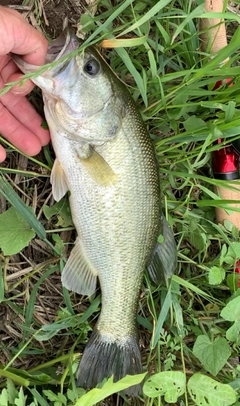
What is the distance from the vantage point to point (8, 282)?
2262 millimetres

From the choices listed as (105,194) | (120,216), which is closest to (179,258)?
(120,216)

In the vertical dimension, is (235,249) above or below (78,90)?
below

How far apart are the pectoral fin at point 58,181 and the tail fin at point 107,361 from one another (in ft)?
2.20

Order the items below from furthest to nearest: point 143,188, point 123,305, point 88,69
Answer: point 123,305
point 143,188
point 88,69

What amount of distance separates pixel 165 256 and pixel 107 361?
55 centimetres

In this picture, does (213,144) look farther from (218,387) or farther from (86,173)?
(218,387)

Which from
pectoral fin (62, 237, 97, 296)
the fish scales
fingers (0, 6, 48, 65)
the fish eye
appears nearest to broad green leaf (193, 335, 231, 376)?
the fish scales

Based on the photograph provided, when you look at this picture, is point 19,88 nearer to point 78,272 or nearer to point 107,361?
point 78,272

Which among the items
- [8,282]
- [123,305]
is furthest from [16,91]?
[123,305]

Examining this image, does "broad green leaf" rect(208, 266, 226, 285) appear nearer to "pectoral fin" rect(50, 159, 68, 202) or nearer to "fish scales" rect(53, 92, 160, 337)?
"fish scales" rect(53, 92, 160, 337)

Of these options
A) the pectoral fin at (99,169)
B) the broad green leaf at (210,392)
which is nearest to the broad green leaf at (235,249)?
the broad green leaf at (210,392)

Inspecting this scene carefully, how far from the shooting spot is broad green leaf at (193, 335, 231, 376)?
2.22m

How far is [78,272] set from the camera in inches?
85.7

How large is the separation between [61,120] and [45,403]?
123 centimetres
